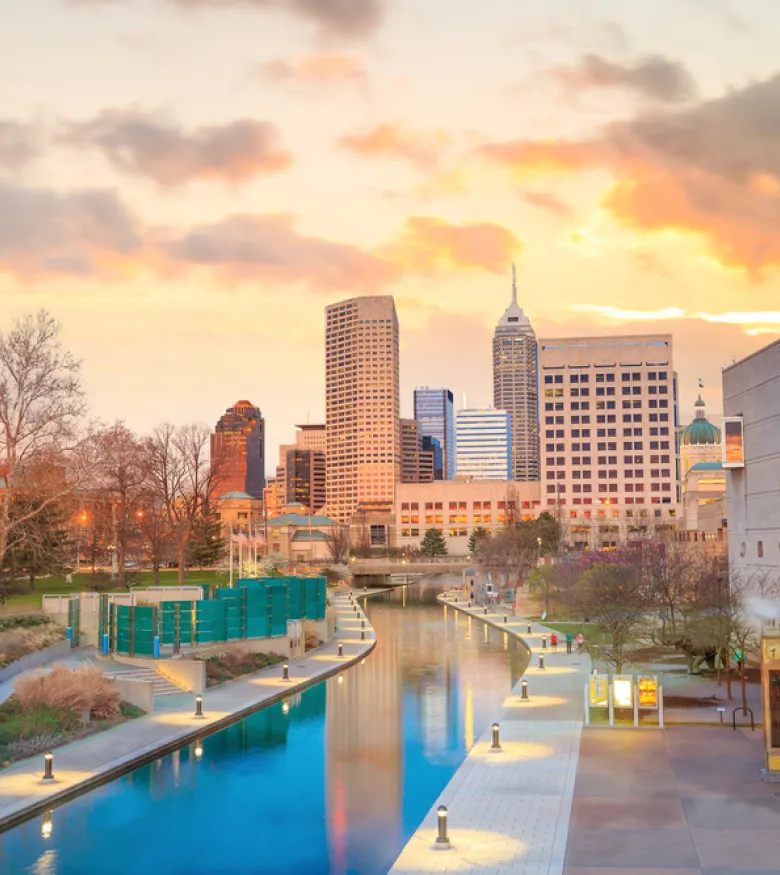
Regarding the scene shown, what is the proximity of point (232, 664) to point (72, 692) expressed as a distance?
1465 centimetres

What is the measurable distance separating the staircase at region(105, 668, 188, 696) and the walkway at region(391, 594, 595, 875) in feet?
43.6

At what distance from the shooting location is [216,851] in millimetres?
20766

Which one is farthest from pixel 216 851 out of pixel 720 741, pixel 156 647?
pixel 156 647

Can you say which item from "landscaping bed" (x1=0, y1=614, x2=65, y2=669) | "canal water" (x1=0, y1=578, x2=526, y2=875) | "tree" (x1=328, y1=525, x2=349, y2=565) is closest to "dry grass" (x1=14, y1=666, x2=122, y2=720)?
"canal water" (x1=0, y1=578, x2=526, y2=875)

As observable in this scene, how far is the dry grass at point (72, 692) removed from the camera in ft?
102

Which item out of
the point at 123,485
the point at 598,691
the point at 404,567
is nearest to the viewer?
the point at 598,691

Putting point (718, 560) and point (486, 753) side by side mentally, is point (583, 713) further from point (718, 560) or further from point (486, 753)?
point (718, 560)

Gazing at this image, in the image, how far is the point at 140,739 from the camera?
2995 centimetres

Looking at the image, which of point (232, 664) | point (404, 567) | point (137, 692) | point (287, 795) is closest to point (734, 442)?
point (232, 664)

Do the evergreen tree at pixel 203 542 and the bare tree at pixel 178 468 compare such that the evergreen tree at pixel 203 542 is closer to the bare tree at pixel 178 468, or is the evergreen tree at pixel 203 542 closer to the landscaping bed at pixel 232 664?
the bare tree at pixel 178 468

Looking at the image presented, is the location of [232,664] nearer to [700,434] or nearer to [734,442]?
[734,442]

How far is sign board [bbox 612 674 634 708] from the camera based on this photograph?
32.5 metres

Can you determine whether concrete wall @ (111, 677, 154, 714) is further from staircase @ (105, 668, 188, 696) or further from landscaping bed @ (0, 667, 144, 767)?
staircase @ (105, 668, 188, 696)

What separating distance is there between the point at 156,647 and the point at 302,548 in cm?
15026
